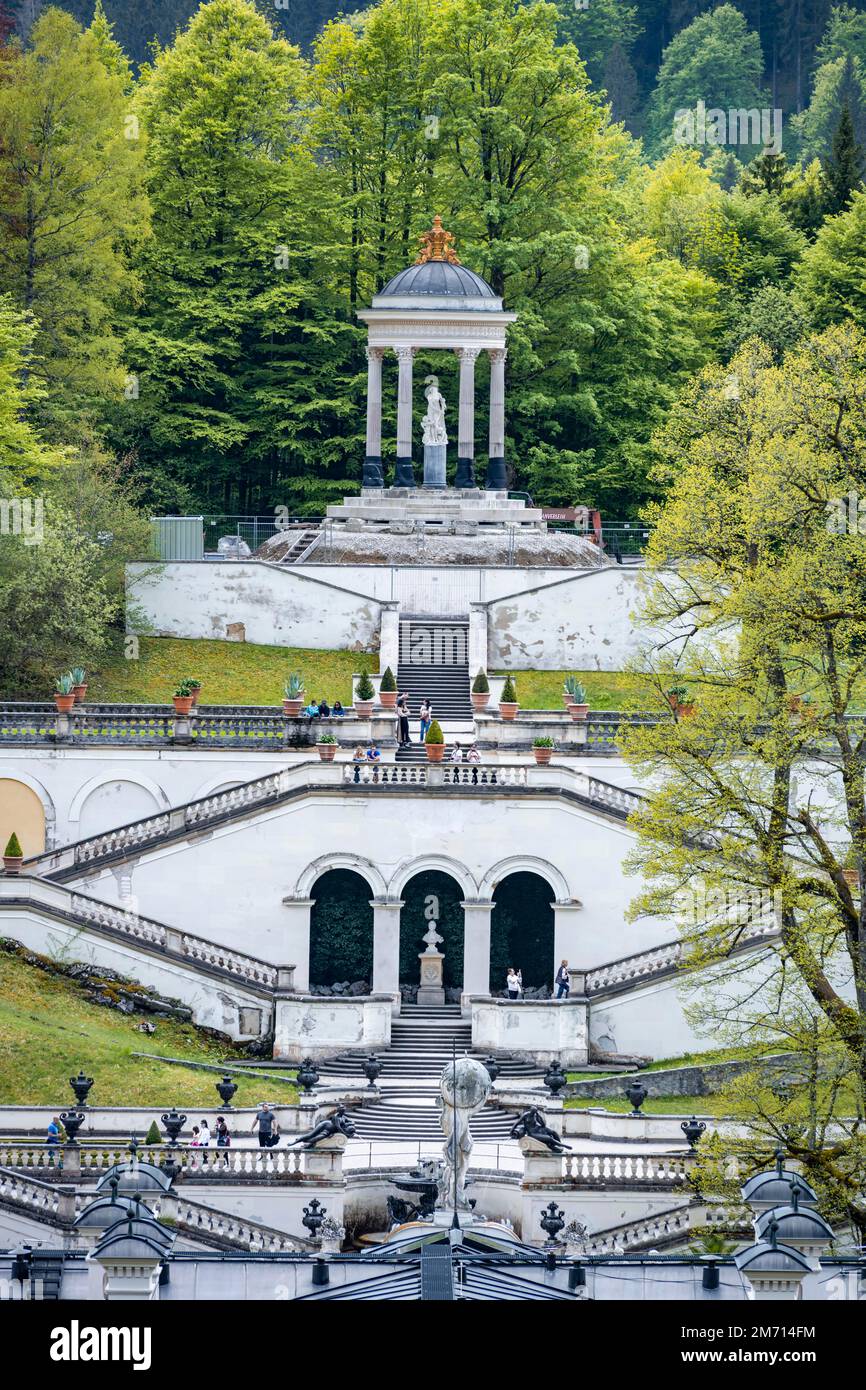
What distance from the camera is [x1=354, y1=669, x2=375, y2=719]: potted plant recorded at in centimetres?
5912

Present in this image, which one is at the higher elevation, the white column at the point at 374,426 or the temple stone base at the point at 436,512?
A: the white column at the point at 374,426

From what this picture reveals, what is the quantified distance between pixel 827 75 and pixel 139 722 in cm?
9418

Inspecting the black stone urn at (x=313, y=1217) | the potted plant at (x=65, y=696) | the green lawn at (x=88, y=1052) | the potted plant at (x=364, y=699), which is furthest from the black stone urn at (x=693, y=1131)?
the potted plant at (x=65, y=696)

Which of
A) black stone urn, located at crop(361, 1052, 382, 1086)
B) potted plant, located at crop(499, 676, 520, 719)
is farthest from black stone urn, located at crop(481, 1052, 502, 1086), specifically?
potted plant, located at crop(499, 676, 520, 719)

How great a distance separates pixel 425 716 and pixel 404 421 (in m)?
15.8

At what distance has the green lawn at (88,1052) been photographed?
1850 inches

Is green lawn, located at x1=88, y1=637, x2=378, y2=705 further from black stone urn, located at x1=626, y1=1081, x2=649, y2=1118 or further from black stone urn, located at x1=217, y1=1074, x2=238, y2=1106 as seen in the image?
black stone urn, located at x1=626, y1=1081, x2=649, y2=1118

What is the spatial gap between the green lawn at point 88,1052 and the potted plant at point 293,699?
29.3ft

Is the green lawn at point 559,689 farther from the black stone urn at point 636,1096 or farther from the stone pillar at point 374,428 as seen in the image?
the black stone urn at point 636,1096

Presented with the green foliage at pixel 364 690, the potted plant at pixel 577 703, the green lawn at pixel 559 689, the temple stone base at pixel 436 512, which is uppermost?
the temple stone base at pixel 436 512

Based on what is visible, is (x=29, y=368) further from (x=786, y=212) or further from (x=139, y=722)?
(x=786, y=212)

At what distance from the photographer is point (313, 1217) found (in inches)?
1628

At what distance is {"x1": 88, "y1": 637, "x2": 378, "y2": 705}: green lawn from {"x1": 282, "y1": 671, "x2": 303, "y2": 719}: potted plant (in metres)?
2.99

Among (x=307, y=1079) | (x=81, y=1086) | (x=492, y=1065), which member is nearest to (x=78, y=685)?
(x=492, y=1065)
